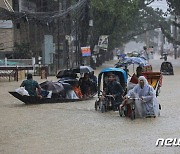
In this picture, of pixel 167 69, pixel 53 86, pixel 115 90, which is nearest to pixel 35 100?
pixel 53 86

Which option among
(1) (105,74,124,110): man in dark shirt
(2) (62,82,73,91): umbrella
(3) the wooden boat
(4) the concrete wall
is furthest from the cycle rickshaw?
(4) the concrete wall

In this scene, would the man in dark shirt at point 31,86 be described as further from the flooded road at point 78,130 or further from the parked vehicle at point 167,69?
the parked vehicle at point 167,69

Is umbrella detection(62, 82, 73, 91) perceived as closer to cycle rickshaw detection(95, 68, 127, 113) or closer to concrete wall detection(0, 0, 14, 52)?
cycle rickshaw detection(95, 68, 127, 113)

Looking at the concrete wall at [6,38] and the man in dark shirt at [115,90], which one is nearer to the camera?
the man in dark shirt at [115,90]

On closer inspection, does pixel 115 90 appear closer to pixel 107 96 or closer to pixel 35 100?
pixel 107 96

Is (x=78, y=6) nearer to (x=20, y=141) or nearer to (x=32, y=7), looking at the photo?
(x=32, y=7)

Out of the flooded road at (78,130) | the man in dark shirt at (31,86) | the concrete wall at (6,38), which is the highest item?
the concrete wall at (6,38)

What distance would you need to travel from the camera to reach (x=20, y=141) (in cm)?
1109

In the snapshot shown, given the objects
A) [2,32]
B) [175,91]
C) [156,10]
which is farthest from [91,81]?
[156,10]

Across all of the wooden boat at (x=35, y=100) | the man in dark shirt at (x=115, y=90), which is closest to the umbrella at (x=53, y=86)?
the wooden boat at (x=35, y=100)

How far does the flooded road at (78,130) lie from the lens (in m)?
10.2

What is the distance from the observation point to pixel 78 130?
492 inches

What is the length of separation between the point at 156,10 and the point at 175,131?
2554 inches

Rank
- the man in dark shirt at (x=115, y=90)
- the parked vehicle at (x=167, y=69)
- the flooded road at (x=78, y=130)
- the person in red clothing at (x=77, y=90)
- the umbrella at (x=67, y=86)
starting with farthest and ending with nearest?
the parked vehicle at (x=167, y=69) → the person in red clothing at (x=77, y=90) → the umbrella at (x=67, y=86) → the man in dark shirt at (x=115, y=90) → the flooded road at (x=78, y=130)
